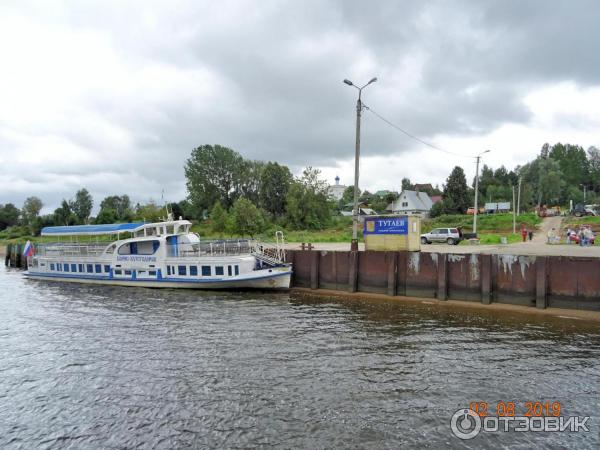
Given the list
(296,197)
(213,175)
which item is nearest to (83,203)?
(213,175)

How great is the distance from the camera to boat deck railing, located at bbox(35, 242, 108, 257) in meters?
33.9

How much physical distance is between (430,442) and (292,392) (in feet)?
12.5

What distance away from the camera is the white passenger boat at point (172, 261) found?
1035 inches

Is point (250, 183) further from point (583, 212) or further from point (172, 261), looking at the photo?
point (172, 261)

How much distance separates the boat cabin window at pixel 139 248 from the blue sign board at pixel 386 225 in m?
15.3

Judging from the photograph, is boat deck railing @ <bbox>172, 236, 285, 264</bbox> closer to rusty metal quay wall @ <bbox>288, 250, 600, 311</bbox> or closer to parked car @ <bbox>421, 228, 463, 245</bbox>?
rusty metal quay wall @ <bbox>288, 250, 600, 311</bbox>

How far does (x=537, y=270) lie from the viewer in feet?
63.3

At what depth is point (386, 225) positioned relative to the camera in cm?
2539

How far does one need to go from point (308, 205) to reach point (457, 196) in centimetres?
3608

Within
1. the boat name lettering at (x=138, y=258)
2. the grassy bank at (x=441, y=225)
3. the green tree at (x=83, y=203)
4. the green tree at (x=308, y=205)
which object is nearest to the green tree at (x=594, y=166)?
the grassy bank at (x=441, y=225)

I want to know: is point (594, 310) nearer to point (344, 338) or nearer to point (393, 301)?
point (393, 301)

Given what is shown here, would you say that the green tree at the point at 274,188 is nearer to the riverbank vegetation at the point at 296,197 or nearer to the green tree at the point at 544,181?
the riverbank vegetation at the point at 296,197

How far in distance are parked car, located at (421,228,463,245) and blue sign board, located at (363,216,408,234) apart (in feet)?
53.8
